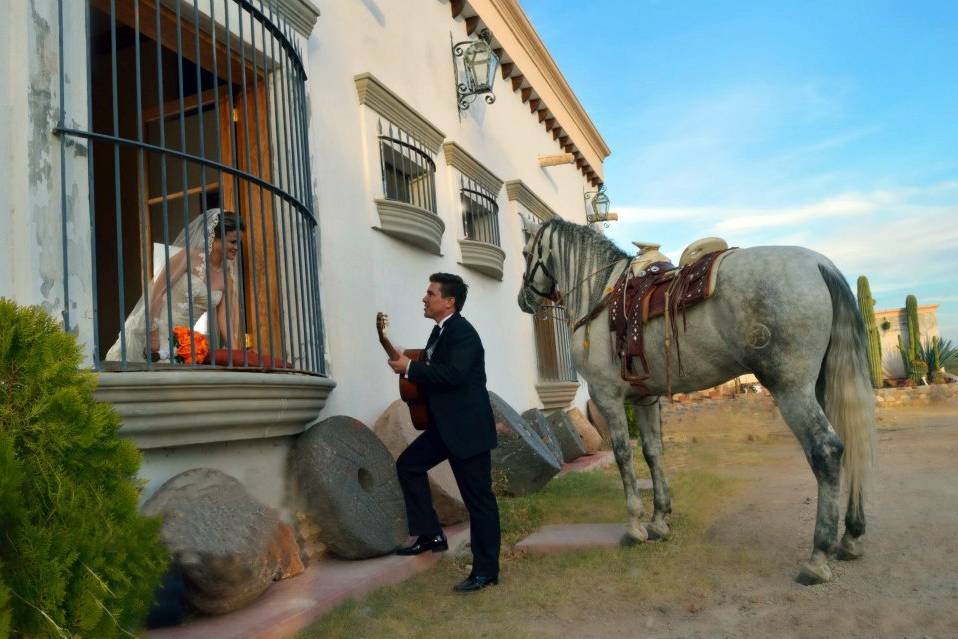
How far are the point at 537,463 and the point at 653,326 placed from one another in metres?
2.04

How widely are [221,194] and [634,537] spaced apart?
9.96ft

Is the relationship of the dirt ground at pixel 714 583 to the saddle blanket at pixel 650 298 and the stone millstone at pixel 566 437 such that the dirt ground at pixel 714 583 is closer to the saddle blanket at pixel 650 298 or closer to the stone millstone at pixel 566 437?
the saddle blanket at pixel 650 298

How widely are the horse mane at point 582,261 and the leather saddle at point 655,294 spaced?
0.18m

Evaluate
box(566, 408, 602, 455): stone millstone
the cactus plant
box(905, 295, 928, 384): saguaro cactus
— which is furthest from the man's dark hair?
the cactus plant

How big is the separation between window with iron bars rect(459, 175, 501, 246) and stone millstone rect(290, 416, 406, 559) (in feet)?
15.0

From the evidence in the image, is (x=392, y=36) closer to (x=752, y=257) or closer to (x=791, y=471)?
(x=752, y=257)

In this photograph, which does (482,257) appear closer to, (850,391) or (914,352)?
(850,391)

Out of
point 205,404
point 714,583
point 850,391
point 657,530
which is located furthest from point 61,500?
point 850,391

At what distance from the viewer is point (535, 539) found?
14.9 ft

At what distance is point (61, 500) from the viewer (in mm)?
2061

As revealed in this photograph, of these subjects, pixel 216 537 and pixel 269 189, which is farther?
pixel 269 189

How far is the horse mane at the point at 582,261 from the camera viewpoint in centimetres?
489

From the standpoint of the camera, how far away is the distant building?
24.6m

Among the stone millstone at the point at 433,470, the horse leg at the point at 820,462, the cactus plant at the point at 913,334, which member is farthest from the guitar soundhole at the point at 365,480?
the cactus plant at the point at 913,334
